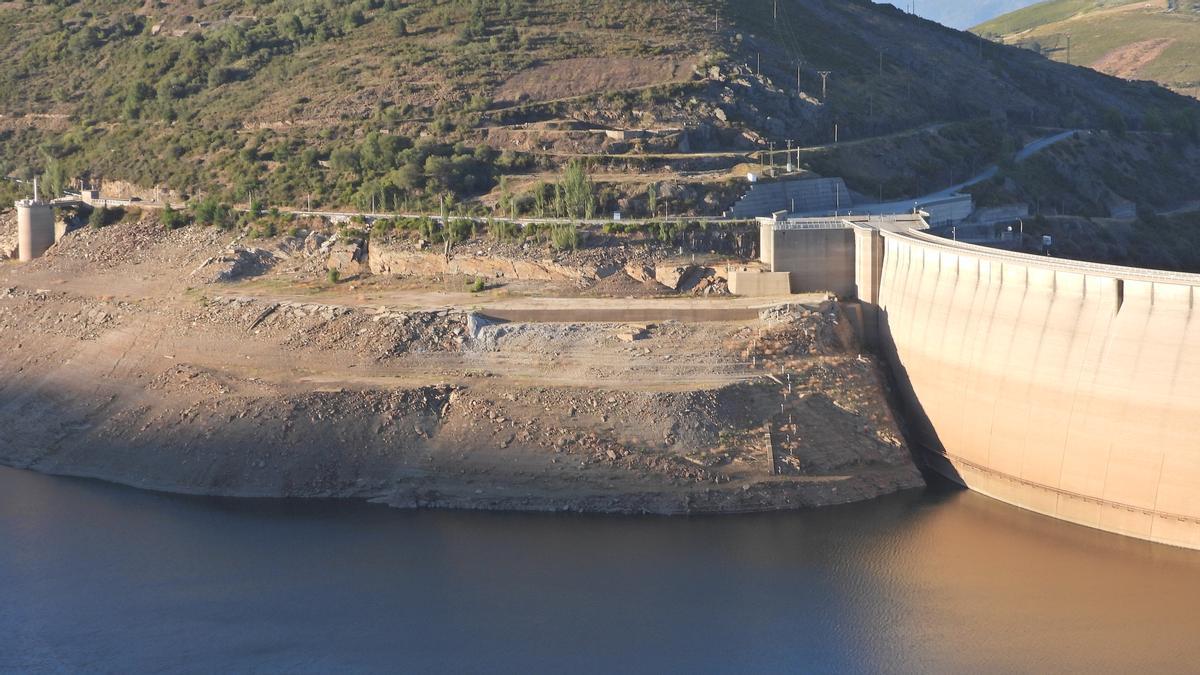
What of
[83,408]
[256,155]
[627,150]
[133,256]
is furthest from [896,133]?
[83,408]

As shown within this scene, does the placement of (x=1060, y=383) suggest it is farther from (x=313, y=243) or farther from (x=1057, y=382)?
(x=313, y=243)

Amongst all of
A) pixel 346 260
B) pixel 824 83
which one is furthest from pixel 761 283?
pixel 824 83

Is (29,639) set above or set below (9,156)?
below

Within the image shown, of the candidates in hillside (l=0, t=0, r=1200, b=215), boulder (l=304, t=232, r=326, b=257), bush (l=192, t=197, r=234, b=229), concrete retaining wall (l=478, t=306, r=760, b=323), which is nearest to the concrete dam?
concrete retaining wall (l=478, t=306, r=760, b=323)

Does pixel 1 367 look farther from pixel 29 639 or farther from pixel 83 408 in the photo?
pixel 29 639

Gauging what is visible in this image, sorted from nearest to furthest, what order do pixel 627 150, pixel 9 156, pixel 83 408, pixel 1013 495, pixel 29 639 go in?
pixel 29 639 < pixel 1013 495 < pixel 83 408 < pixel 627 150 < pixel 9 156

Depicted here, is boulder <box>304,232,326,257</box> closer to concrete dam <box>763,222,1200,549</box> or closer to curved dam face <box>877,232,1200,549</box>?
concrete dam <box>763,222,1200,549</box>
